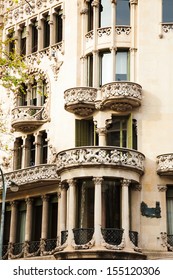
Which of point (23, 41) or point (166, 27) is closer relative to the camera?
point (166, 27)

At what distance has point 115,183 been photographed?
30703 mm

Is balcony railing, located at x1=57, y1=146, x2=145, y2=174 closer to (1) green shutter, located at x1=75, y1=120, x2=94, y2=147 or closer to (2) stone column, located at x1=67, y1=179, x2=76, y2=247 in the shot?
(2) stone column, located at x1=67, y1=179, x2=76, y2=247

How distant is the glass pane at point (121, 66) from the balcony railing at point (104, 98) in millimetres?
1348

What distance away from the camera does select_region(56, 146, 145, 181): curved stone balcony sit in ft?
98.2

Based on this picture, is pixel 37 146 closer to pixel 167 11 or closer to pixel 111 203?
pixel 111 203

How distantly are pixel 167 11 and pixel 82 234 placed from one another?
46.8 feet

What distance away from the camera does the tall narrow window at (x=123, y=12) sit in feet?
111

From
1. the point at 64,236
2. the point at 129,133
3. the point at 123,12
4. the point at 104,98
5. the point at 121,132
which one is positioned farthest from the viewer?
the point at 123,12

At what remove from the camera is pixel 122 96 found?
31531 millimetres

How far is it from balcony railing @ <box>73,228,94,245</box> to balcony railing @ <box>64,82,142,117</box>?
23.8ft

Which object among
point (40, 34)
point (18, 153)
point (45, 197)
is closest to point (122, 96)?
point (45, 197)

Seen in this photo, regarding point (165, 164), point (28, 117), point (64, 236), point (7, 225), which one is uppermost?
point (28, 117)

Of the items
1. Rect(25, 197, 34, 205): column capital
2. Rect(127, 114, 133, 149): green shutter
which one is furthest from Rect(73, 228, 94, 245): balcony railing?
Rect(25, 197, 34, 205): column capital
